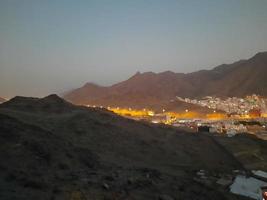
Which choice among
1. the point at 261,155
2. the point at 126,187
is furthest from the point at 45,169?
the point at 261,155

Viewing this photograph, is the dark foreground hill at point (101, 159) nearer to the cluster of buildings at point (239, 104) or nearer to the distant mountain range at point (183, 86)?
the cluster of buildings at point (239, 104)

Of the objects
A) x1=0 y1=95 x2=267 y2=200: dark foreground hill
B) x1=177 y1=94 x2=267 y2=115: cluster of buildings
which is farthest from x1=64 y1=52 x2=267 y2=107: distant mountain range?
x1=0 y1=95 x2=267 y2=200: dark foreground hill

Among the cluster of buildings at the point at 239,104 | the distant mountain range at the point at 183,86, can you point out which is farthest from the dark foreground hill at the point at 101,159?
the distant mountain range at the point at 183,86

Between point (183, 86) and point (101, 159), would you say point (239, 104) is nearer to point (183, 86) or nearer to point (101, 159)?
point (183, 86)

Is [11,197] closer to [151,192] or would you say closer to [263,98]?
[151,192]

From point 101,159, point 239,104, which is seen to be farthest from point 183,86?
point 101,159
